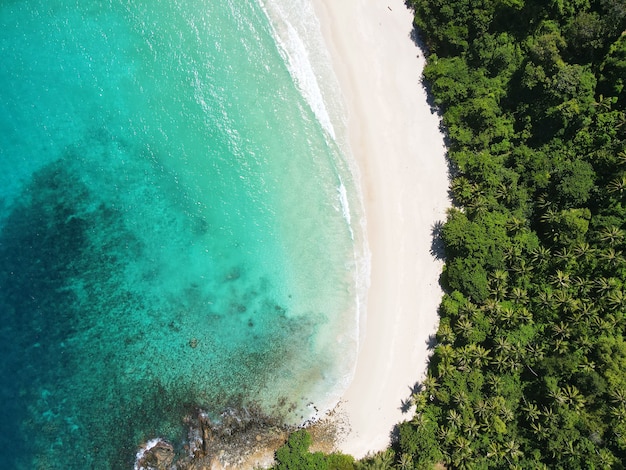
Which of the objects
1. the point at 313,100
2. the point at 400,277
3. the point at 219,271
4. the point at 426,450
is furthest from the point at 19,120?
the point at 426,450

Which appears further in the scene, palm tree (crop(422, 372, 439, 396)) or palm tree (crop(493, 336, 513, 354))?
palm tree (crop(422, 372, 439, 396))

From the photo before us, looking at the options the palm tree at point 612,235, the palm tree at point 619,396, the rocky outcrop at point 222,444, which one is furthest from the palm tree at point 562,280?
the rocky outcrop at point 222,444

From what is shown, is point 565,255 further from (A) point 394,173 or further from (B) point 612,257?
(A) point 394,173

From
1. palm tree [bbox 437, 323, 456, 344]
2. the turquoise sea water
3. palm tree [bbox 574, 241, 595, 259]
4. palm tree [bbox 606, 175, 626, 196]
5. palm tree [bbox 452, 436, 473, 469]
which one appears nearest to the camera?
palm tree [bbox 606, 175, 626, 196]

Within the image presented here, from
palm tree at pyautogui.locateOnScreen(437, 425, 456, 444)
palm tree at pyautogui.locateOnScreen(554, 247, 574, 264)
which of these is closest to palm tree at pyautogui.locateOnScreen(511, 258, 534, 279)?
palm tree at pyautogui.locateOnScreen(554, 247, 574, 264)

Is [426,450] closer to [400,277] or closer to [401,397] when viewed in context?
[401,397]

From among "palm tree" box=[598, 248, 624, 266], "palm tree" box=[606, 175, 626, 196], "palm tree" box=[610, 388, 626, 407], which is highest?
"palm tree" box=[606, 175, 626, 196]

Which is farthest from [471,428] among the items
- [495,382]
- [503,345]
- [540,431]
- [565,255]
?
[565,255]

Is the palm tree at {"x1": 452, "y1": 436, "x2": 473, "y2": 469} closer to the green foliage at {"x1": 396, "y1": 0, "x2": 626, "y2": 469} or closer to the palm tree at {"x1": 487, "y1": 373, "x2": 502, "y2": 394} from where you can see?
the green foliage at {"x1": 396, "y1": 0, "x2": 626, "y2": 469}
